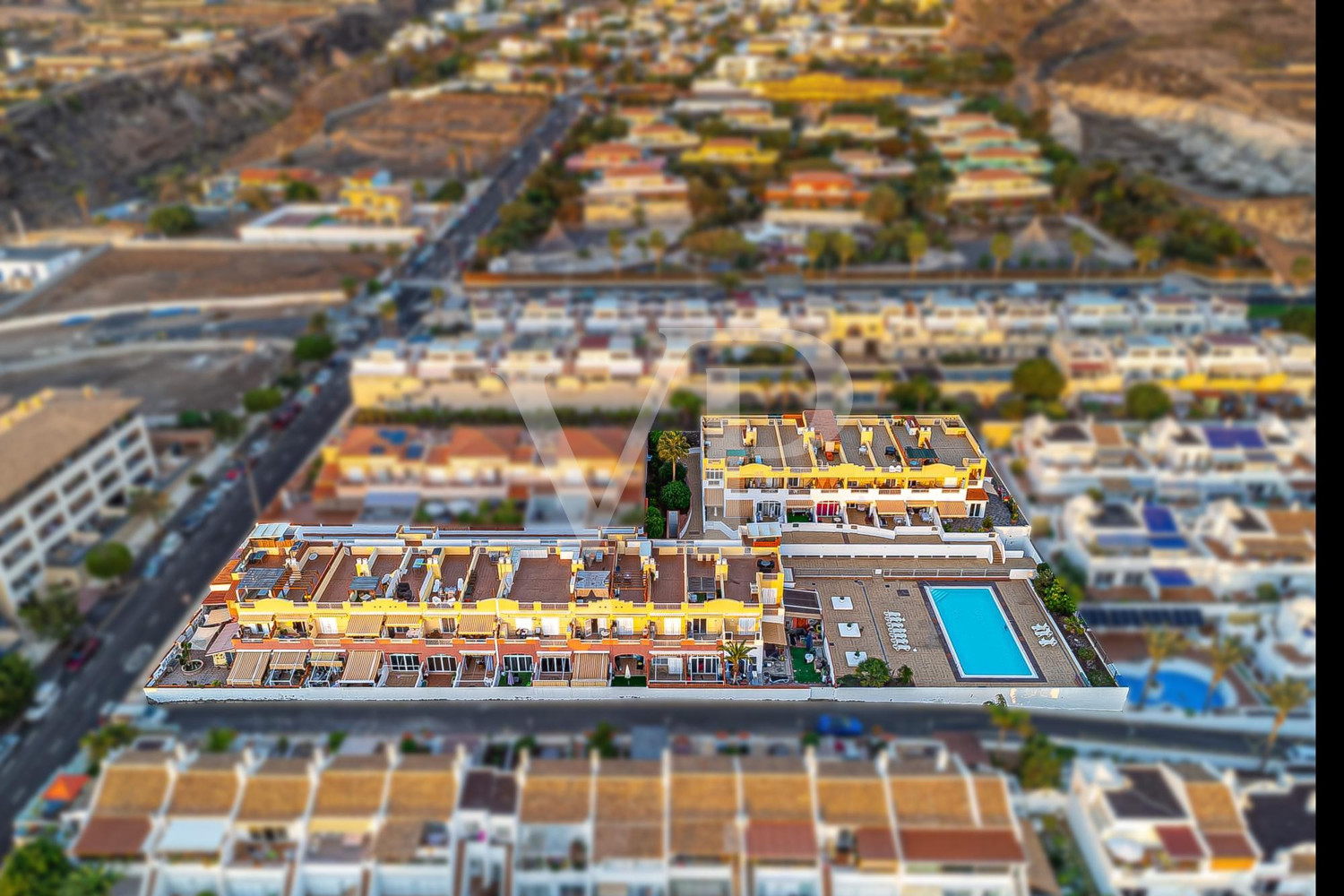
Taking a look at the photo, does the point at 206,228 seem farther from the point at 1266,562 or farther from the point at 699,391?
the point at 1266,562

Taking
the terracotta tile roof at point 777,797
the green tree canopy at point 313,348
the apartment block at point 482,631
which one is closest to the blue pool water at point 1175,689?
the terracotta tile roof at point 777,797

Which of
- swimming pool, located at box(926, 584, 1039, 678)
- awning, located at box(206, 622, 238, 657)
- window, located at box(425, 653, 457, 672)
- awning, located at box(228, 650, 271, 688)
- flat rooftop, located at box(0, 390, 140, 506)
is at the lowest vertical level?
swimming pool, located at box(926, 584, 1039, 678)

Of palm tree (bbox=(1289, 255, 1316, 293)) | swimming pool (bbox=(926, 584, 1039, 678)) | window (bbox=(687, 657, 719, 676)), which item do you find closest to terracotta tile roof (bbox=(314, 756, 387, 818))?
window (bbox=(687, 657, 719, 676))

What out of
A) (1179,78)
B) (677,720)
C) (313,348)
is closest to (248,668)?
(677,720)

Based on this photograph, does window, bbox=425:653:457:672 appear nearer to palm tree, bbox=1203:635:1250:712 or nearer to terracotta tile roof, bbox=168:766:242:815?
terracotta tile roof, bbox=168:766:242:815

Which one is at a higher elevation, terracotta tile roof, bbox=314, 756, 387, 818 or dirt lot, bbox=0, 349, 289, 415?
dirt lot, bbox=0, 349, 289, 415

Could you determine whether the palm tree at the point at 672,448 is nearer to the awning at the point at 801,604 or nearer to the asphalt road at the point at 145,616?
the awning at the point at 801,604

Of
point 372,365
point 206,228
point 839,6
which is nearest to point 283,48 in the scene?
point 206,228
